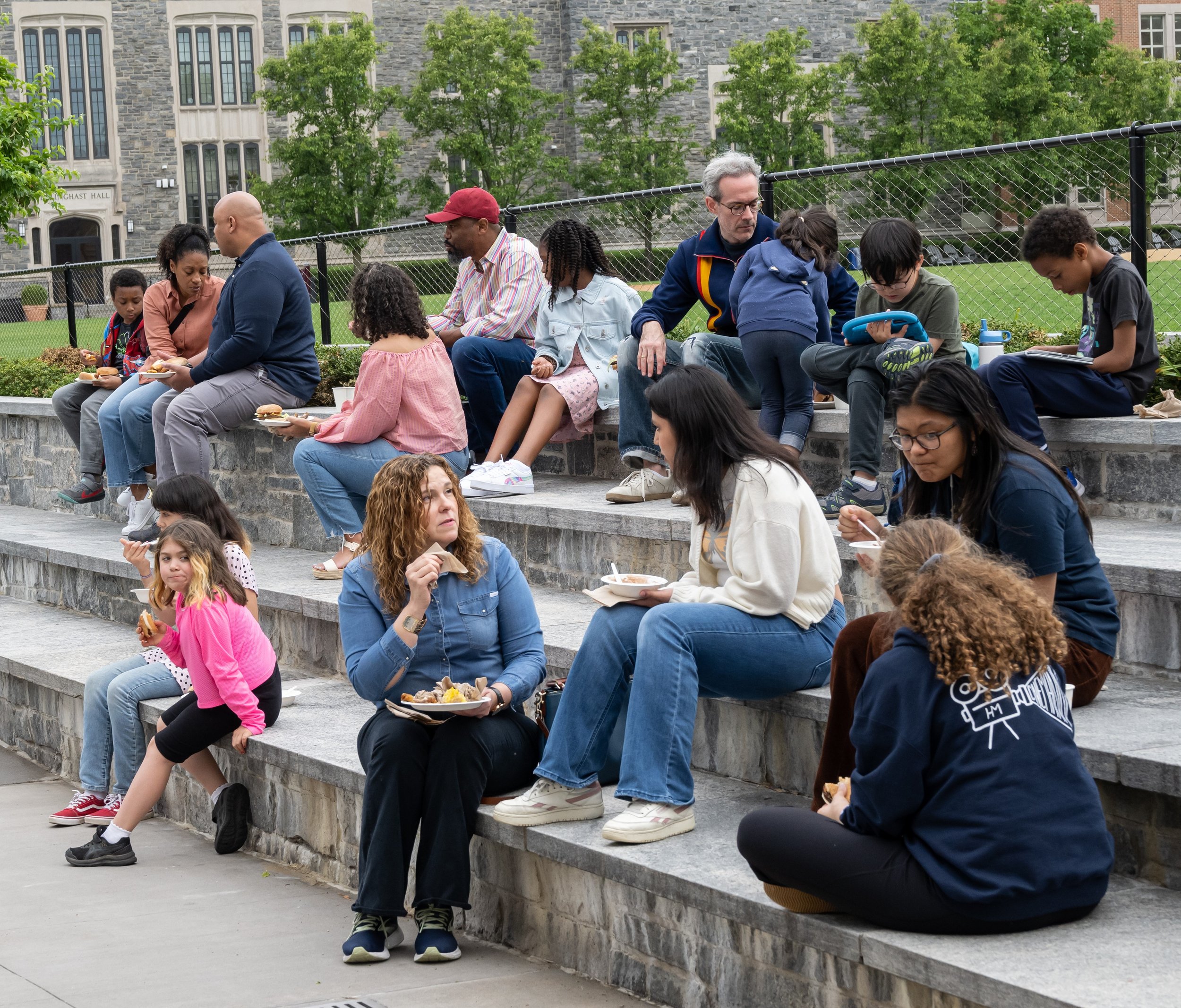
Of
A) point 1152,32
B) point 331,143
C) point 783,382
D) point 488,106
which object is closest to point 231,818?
point 783,382

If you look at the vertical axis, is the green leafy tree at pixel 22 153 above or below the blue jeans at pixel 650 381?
above

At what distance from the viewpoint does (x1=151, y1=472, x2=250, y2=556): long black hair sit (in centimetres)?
581

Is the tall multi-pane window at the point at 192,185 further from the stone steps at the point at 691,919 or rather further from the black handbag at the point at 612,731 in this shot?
the black handbag at the point at 612,731

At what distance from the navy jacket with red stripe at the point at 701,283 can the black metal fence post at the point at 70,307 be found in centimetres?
934

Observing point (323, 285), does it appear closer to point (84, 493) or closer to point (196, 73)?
point (84, 493)

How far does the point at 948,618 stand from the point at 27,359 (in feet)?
43.7

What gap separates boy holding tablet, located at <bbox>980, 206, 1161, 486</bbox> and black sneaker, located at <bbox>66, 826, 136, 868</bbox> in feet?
11.7

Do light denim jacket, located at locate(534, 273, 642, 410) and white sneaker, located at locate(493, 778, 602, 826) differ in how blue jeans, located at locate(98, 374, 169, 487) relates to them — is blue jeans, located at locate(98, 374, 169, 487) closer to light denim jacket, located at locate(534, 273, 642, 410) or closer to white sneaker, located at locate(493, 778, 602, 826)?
light denim jacket, located at locate(534, 273, 642, 410)

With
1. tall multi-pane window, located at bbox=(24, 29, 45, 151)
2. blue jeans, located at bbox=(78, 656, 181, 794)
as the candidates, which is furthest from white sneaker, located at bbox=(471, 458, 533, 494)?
tall multi-pane window, located at bbox=(24, 29, 45, 151)

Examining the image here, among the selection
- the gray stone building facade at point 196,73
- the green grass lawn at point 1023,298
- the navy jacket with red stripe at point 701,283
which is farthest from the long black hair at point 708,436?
the gray stone building facade at point 196,73

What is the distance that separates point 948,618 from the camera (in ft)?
9.55

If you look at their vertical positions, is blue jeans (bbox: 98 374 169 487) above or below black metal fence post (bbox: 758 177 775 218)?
below

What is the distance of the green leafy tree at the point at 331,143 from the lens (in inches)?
1689

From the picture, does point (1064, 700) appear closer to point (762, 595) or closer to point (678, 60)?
point (762, 595)
